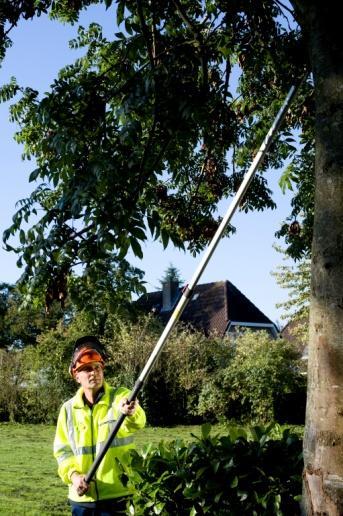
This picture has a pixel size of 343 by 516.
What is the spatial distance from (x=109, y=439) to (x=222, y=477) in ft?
2.63

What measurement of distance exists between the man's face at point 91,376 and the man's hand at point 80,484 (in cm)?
61

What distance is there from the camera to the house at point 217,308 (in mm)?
40406

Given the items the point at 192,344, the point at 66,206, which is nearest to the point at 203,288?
the point at 192,344

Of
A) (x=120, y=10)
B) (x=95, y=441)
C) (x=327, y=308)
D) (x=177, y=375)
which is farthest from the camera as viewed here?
(x=177, y=375)

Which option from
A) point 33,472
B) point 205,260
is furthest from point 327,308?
point 33,472

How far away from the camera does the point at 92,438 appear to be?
5105mm

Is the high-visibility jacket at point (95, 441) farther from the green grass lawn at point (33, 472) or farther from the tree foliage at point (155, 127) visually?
the green grass lawn at point (33, 472)

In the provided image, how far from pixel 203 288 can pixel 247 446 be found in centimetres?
3838

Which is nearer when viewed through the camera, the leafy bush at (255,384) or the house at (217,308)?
the leafy bush at (255,384)

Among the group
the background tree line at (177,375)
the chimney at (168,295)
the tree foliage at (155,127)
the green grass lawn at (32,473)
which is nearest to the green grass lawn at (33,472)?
the green grass lawn at (32,473)

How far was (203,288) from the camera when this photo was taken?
142 ft

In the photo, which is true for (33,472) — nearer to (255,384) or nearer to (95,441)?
(95,441)

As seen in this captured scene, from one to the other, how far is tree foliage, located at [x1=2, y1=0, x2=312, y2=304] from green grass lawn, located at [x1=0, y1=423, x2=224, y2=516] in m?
3.79

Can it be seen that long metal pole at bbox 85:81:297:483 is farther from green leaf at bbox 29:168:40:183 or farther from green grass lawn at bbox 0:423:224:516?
green grass lawn at bbox 0:423:224:516
